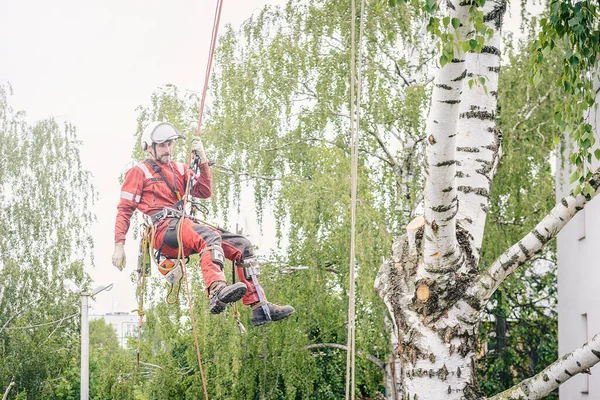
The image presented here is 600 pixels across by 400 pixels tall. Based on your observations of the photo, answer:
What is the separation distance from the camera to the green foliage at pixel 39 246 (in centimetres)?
1169

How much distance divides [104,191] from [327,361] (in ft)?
15.8

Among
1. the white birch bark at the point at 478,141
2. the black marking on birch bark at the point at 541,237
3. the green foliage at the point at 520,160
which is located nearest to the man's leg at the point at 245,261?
the white birch bark at the point at 478,141

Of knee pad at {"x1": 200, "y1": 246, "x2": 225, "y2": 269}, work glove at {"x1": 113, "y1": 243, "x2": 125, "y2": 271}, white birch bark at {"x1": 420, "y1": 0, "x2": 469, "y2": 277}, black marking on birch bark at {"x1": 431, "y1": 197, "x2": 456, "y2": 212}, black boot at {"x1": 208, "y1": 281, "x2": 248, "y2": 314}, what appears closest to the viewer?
white birch bark at {"x1": 420, "y1": 0, "x2": 469, "y2": 277}

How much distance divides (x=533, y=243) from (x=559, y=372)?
1.61ft

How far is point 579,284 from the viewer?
821cm

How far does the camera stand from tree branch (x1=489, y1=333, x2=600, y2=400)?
3.41 metres

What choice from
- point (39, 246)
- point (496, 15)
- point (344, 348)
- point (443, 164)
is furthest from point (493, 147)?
point (39, 246)

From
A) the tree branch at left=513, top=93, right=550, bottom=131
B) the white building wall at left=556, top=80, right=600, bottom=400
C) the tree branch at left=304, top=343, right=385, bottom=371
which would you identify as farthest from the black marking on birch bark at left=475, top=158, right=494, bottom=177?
the tree branch at left=513, top=93, right=550, bottom=131

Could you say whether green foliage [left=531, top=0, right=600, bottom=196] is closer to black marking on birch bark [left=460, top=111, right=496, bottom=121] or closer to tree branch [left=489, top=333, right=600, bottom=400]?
black marking on birch bark [left=460, top=111, right=496, bottom=121]

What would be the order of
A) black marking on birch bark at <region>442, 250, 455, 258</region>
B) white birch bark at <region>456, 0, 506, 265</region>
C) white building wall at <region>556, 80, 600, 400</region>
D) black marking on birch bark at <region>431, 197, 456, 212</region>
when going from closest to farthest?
black marking on birch bark at <region>431, 197, 456, 212</region> < black marking on birch bark at <region>442, 250, 455, 258</region> < white birch bark at <region>456, 0, 506, 265</region> < white building wall at <region>556, 80, 600, 400</region>

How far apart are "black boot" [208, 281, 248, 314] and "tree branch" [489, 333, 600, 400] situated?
198cm

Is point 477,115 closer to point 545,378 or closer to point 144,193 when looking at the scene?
point 545,378

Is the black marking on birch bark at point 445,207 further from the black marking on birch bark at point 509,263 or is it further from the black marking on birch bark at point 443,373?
the black marking on birch bark at point 443,373

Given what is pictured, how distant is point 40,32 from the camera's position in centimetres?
1211
